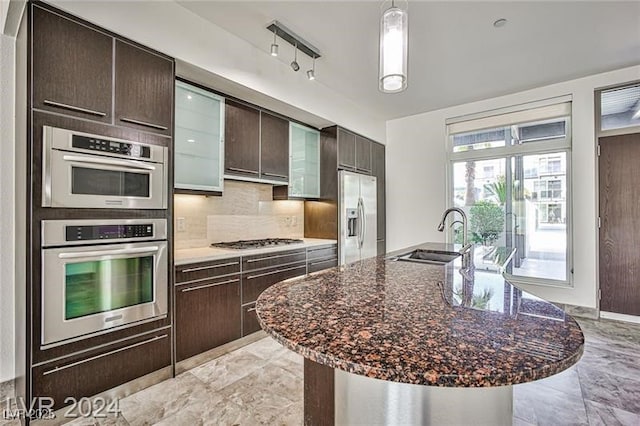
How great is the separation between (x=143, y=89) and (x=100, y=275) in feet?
4.25

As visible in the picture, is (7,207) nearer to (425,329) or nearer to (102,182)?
(102,182)

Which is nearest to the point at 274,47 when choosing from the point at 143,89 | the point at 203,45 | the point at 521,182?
the point at 203,45

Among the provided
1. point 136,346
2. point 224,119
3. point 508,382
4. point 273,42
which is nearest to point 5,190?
point 136,346

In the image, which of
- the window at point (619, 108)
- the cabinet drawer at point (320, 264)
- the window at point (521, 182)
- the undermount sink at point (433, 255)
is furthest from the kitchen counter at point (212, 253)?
the window at point (619, 108)

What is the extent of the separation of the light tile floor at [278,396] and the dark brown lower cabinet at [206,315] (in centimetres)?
17

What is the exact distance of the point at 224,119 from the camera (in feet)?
9.68

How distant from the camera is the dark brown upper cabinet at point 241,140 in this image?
9.83ft

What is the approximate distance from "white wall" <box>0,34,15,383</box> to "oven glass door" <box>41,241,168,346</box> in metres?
0.71

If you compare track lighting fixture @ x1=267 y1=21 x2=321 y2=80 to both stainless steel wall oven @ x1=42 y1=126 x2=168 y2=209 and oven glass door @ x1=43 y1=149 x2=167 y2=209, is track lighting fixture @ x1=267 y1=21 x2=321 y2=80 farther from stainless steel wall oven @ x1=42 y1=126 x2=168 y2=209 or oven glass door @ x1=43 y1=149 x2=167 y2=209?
oven glass door @ x1=43 y1=149 x2=167 y2=209

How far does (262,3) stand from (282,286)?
220cm

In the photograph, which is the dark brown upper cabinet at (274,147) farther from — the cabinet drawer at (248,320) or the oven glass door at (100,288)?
the oven glass door at (100,288)

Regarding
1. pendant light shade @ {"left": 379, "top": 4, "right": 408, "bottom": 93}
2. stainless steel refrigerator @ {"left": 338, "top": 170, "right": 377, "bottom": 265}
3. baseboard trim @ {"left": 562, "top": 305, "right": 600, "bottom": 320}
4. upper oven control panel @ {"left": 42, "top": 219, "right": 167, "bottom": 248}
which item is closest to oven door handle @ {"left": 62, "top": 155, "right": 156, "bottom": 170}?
upper oven control panel @ {"left": 42, "top": 219, "right": 167, "bottom": 248}

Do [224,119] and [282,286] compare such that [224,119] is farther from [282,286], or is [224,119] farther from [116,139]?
[282,286]

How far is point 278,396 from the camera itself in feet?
6.90
